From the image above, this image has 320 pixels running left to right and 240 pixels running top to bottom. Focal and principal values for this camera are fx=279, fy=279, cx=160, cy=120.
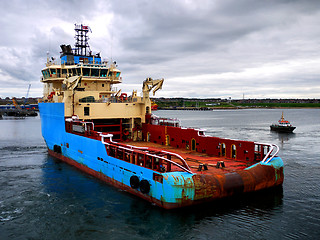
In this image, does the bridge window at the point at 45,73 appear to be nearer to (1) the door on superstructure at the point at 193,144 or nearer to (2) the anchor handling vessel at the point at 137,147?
(2) the anchor handling vessel at the point at 137,147

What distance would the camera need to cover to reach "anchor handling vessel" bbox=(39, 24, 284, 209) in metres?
13.4

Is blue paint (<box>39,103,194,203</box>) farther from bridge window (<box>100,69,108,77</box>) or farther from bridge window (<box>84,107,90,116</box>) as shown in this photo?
bridge window (<box>100,69,108,77</box>)

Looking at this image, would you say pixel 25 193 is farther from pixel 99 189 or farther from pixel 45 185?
pixel 99 189

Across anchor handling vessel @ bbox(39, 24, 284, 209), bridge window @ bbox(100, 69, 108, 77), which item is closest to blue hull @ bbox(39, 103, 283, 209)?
anchor handling vessel @ bbox(39, 24, 284, 209)

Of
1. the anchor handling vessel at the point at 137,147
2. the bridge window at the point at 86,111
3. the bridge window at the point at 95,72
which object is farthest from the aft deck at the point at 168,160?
the bridge window at the point at 95,72

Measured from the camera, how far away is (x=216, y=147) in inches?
762

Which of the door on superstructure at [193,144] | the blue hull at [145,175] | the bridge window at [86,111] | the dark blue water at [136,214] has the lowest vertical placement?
the dark blue water at [136,214]

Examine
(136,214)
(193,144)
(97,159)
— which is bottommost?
(136,214)

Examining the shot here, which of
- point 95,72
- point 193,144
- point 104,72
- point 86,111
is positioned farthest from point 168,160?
Result: point 104,72

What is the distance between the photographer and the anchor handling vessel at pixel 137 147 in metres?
13.4

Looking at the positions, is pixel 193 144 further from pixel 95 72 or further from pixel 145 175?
pixel 95 72

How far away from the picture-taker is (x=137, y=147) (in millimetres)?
15000

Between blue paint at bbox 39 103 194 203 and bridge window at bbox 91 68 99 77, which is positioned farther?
bridge window at bbox 91 68 99 77

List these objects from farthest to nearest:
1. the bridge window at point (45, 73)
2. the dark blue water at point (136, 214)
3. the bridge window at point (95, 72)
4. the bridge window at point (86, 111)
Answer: the bridge window at point (45, 73) → the bridge window at point (95, 72) → the bridge window at point (86, 111) → the dark blue water at point (136, 214)
